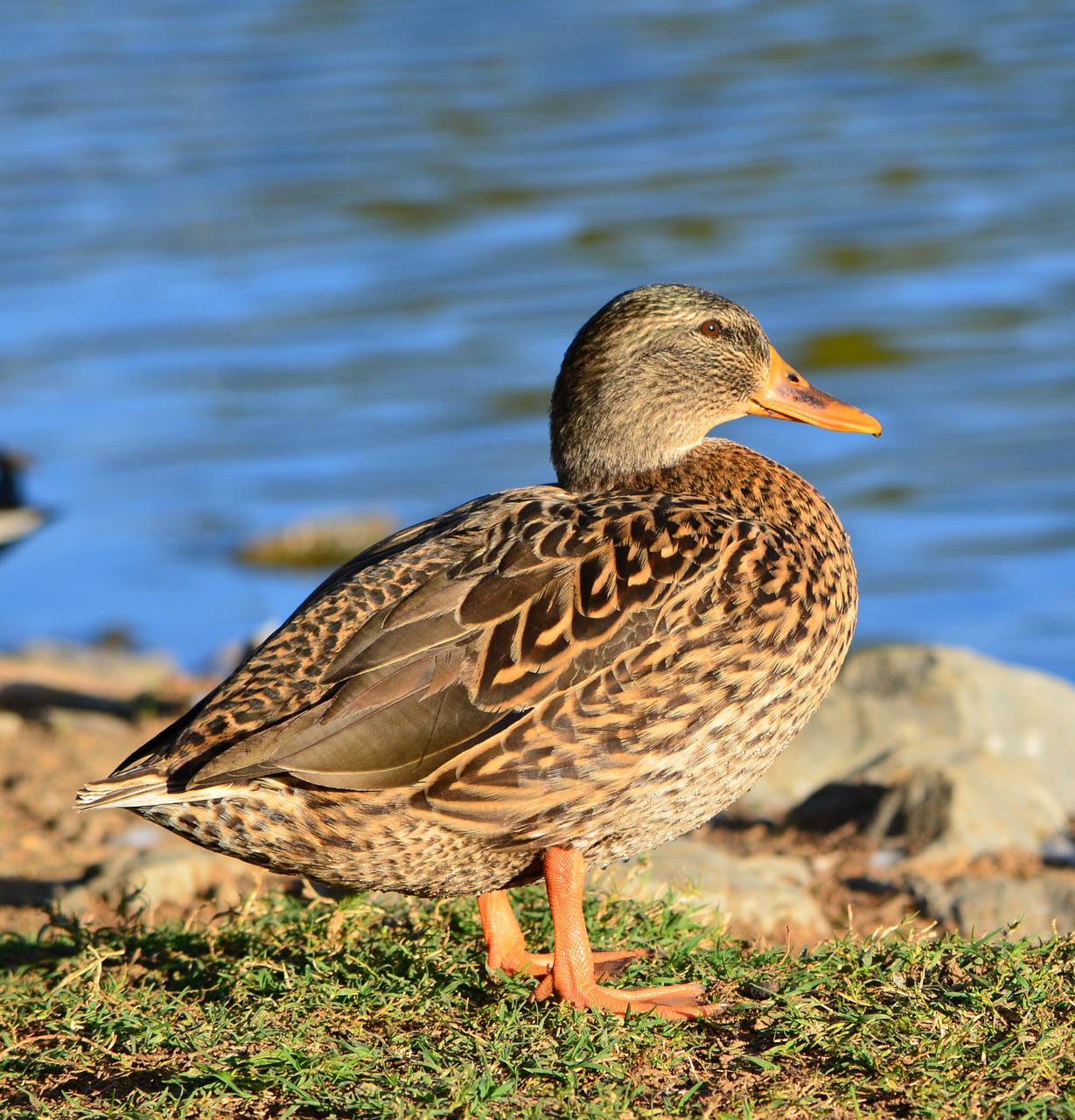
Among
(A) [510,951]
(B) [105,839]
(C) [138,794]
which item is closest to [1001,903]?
(A) [510,951]

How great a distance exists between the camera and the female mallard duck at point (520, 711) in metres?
3.26

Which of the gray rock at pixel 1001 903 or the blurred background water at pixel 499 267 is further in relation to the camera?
the blurred background water at pixel 499 267

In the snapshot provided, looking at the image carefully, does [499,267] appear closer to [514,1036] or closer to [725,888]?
[725,888]

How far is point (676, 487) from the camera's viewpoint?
4.04 meters

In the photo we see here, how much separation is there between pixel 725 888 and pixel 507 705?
1475 millimetres

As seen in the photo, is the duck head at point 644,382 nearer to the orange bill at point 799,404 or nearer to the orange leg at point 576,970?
the orange bill at point 799,404

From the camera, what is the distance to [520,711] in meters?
3.29

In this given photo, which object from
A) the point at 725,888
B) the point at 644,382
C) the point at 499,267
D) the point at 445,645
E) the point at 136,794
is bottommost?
the point at 725,888

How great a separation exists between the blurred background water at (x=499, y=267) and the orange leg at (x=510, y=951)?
5.53 m

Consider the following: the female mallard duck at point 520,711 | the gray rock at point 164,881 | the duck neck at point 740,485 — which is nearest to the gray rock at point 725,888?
the female mallard duck at point 520,711

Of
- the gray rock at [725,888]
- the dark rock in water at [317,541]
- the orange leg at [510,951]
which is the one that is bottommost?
the dark rock in water at [317,541]

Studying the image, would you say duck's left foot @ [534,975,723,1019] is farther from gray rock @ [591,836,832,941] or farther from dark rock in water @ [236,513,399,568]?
dark rock in water @ [236,513,399,568]

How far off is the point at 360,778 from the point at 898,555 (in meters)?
7.26

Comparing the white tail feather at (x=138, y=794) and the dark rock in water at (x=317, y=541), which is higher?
the white tail feather at (x=138, y=794)
